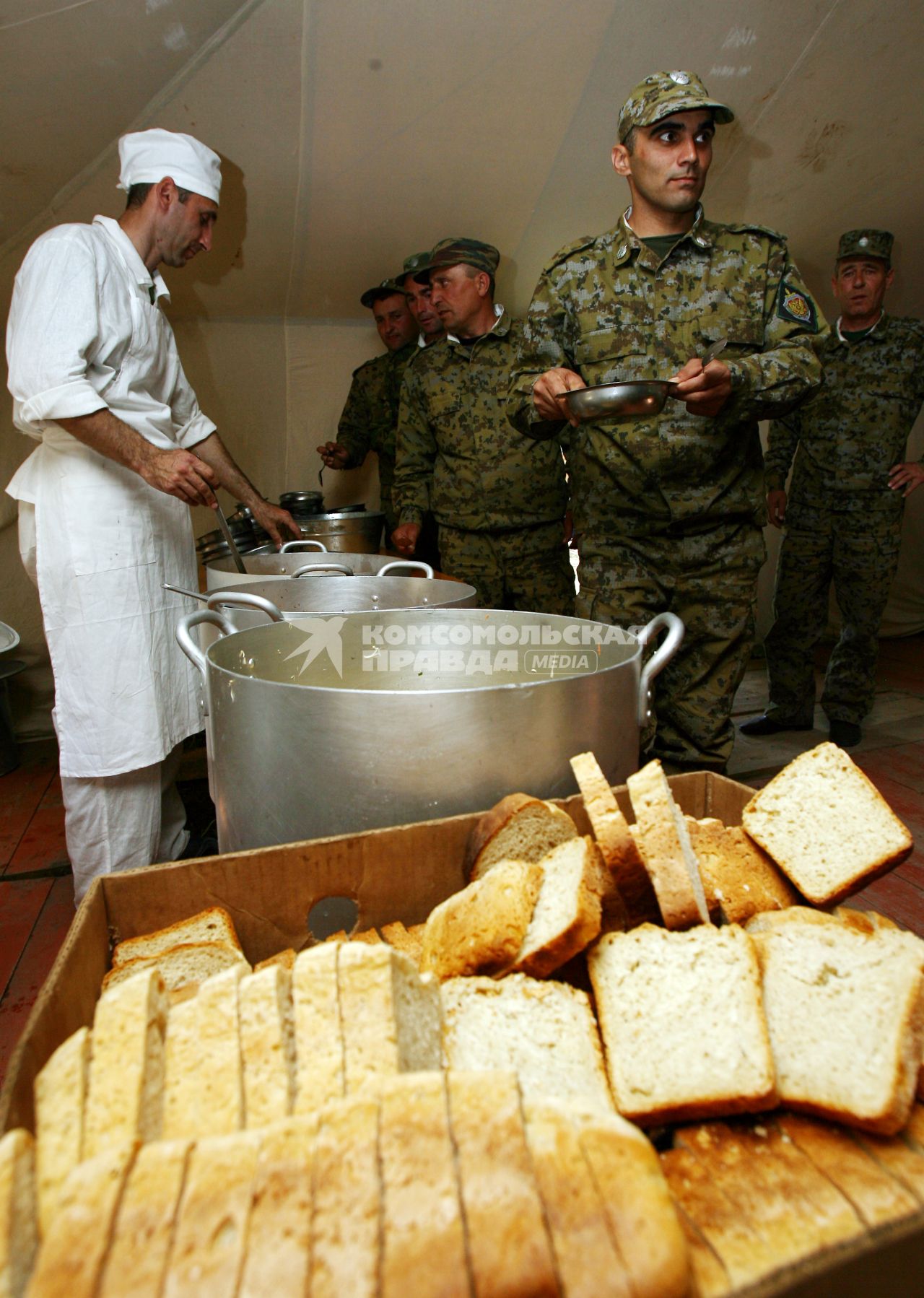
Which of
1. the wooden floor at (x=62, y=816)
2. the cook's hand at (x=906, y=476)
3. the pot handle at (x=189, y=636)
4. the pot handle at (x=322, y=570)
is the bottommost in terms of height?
the wooden floor at (x=62, y=816)

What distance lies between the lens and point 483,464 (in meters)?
3.17

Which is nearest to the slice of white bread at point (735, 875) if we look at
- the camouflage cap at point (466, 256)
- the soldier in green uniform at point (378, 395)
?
the camouflage cap at point (466, 256)

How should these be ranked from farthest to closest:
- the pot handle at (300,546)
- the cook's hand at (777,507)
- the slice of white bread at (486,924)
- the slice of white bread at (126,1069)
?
the cook's hand at (777,507), the pot handle at (300,546), the slice of white bread at (486,924), the slice of white bread at (126,1069)

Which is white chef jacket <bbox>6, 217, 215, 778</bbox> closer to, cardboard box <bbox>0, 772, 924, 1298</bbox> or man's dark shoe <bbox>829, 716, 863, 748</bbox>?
cardboard box <bbox>0, 772, 924, 1298</bbox>

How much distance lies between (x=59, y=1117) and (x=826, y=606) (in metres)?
3.89

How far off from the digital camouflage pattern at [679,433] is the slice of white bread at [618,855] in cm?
140

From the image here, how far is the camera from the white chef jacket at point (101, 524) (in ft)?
6.28

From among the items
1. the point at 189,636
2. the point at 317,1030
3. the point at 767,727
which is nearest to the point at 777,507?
the point at 767,727

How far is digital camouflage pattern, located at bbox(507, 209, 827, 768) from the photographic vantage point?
205 centimetres

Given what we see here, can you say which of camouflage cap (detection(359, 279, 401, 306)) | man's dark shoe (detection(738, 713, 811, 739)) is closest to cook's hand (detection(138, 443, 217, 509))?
camouflage cap (detection(359, 279, 401, 306))

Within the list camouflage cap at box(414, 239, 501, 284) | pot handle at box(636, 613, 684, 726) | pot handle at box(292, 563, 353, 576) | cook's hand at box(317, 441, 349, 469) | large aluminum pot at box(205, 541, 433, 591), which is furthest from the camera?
cook's hand at box(317, 441, 349, 469)

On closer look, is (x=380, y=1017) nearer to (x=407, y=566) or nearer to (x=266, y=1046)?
(x=266, y=1046)

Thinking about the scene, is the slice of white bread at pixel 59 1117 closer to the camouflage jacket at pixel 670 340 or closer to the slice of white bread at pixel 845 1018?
the slice of white bread at pixel 845 1018

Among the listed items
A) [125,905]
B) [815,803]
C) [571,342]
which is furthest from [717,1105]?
[571,342]
